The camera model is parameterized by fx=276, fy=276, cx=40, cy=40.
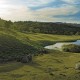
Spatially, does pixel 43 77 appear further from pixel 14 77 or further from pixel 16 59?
pixel 16 59

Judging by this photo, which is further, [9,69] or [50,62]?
[50,62]

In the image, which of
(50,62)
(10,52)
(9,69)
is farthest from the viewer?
(10,52)

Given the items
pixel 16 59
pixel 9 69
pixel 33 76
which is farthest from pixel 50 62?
pixel 33 76

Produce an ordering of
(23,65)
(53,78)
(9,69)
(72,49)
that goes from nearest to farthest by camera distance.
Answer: (53,78) < (9,69) < (23,65) < (72,49)

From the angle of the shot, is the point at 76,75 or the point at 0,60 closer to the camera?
the point at 76,75

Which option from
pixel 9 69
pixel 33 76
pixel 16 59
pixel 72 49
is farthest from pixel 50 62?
pixel 72 49

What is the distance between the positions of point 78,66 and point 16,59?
11380 millimetres

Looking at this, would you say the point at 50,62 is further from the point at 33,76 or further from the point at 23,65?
the point at 33,76

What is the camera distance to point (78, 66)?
3516 cm

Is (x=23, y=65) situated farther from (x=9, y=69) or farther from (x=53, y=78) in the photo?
(x=53, y=78)

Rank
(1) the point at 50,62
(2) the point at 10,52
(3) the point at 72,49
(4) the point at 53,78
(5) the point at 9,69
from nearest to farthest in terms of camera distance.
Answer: (4) the point at 53,78 < (5) the point at 9,69 < (1) the point at 50,62 < (2) the point at 10,52 < (3) the point at 72,49

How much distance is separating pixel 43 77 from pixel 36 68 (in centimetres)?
627

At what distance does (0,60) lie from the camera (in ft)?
132

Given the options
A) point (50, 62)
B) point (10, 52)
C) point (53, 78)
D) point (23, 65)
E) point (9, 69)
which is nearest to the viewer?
point (53, 78)
